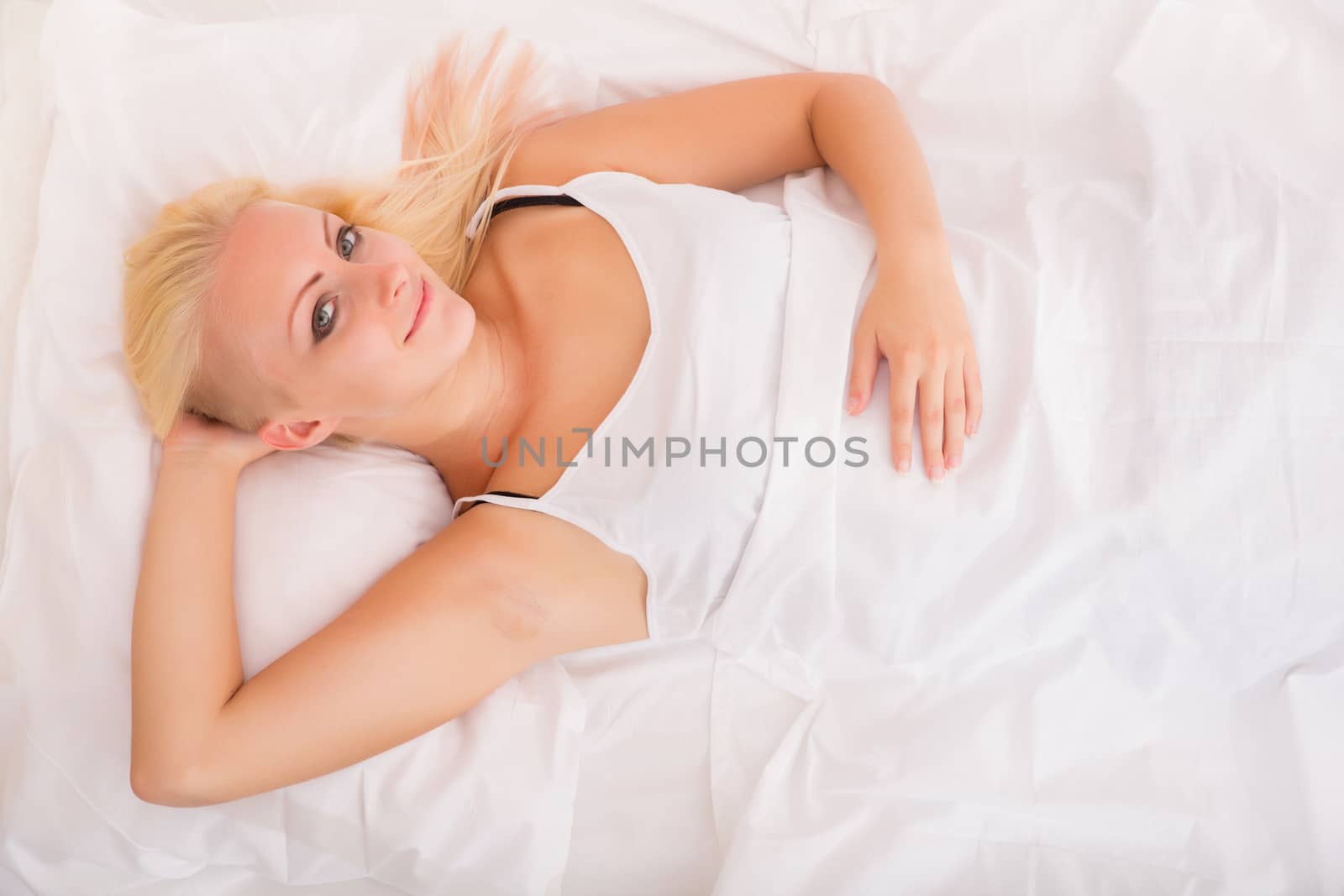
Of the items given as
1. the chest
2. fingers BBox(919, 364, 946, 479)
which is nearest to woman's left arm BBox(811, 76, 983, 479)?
fingers BBox(919, 364, 946, 479)

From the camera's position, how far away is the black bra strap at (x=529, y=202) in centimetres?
134

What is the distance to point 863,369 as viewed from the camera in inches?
45.6

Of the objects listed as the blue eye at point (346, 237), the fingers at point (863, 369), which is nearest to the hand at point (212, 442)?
the blue eye at point (346, 237)


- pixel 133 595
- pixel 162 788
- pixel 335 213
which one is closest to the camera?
pixel 162 788

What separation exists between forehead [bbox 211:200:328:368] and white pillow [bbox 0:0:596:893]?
22 cm

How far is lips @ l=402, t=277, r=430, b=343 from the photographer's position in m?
1.15

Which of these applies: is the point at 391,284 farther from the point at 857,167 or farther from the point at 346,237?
the point at 857,167

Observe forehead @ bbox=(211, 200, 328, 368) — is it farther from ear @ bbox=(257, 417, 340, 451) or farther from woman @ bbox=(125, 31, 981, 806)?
ear @ bbox=(257, 417, 340, 451)

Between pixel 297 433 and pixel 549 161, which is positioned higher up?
pixel 549 161

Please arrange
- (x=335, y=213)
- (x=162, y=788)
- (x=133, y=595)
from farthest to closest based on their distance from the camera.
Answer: (x=335, y=213)
(x=133, y=595)
(x=162, y=788)

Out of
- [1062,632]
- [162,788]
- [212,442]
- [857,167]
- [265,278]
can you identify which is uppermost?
[857,167]

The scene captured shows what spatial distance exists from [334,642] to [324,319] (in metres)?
0.38

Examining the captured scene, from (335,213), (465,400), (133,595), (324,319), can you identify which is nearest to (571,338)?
(465,400)

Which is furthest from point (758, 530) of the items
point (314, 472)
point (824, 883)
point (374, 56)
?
point (374, 56)
